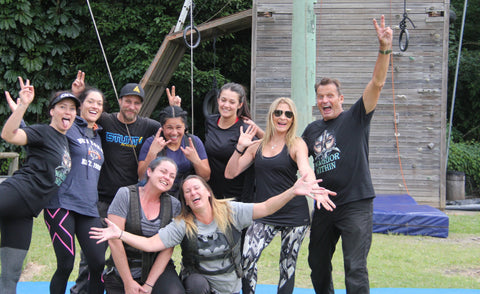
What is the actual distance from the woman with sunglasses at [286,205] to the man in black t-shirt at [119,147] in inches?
39.6

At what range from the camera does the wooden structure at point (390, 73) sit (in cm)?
922

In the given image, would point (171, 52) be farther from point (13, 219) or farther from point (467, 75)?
point (467, 75)

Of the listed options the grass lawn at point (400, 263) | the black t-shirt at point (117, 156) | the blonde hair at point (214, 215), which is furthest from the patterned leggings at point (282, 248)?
the grass lawn at point (400, 263)

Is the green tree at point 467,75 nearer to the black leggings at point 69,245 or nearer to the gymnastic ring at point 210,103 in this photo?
the gymnastic ring at point 210,103

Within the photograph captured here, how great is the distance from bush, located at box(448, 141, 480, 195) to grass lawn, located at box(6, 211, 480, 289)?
538cm

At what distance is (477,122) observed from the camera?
47.6 ft

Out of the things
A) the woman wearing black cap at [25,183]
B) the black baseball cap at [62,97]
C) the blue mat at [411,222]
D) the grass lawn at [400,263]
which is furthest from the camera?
the blue mat at [411,222]

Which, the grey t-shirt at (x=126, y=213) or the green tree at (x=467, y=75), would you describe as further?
the green tree at (x=467, y=75)

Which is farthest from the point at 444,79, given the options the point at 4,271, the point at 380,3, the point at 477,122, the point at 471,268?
the point at 4,271

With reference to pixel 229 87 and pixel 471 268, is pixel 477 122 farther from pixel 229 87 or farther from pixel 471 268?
pixel 229 87

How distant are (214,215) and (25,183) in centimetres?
120

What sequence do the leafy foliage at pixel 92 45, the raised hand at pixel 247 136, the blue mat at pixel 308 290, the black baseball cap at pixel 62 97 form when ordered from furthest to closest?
the leafy foliage at pixel 92 45
the blue mat at pixel 308 290
the raised hand at pixel 247 136
the black baseball cap at pixel 62 97

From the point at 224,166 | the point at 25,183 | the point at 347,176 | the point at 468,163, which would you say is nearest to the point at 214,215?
the point at 224,166

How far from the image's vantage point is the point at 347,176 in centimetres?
330
